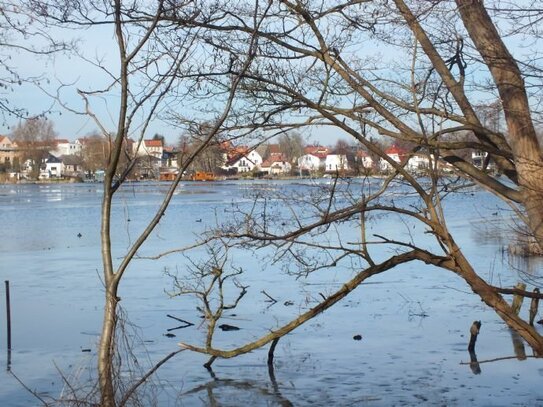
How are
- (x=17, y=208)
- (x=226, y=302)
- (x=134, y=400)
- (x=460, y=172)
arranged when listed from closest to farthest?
(x=134, y=400)
(x=460, y=172)
(x=226, y=302)
(x=17, y=208)

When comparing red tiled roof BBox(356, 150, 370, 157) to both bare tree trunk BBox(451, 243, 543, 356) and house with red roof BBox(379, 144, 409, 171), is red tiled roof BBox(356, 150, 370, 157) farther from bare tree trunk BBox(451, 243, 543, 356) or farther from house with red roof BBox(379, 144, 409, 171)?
bare tree trunk BBox(451, 243, 543, 356)

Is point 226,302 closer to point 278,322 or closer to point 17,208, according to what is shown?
point 278,322

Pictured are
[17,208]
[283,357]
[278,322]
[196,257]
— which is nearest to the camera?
[283,357]

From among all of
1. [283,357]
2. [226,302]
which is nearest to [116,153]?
[283,357]

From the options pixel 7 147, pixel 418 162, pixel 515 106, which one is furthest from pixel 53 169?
pixel 515 106

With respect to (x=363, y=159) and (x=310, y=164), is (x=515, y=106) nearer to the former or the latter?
(x=363, y=159)

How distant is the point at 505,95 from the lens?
8.88m

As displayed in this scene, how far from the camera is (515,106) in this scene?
28.9ft

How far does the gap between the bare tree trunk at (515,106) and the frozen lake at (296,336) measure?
146 cm

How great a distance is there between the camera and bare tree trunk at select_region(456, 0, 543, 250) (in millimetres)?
8727

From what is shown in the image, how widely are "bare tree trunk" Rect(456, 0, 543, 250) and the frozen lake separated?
4.78 ft

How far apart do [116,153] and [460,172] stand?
5.41m

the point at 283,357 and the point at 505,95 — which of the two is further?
the point at 283,357

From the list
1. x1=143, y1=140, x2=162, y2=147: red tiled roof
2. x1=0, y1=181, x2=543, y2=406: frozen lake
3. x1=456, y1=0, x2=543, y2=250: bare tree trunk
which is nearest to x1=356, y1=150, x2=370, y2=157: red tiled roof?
x1=0, y1=181, x2=543, y2=406: frozen lake
